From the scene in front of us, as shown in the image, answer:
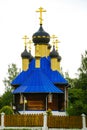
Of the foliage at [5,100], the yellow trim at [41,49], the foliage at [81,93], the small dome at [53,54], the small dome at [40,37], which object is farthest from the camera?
the foliage at [5,100]

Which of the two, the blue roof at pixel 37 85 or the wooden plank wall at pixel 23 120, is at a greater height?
the blue roof at pixel 37 85

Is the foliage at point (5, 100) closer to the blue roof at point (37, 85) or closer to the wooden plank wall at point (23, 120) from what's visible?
the blue roof at point (37, 85)

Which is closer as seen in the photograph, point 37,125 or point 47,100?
point 37,125

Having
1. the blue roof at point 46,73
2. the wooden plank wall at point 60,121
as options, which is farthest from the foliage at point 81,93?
the blue roof at point 46,73

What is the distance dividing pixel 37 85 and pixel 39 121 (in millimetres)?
11422

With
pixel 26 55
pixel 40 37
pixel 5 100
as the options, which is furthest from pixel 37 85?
pixel 5 100

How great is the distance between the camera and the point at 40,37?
1929 inches

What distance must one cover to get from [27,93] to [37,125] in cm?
1087

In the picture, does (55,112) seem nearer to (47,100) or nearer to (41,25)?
(47,100)

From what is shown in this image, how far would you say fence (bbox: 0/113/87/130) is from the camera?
33375 mm

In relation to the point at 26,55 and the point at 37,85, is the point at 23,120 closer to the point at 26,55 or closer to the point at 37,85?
the point at 37,85

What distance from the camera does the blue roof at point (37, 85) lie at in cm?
4405

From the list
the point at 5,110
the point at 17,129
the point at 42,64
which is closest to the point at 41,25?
the point at 42,64

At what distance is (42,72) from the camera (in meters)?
46.7
